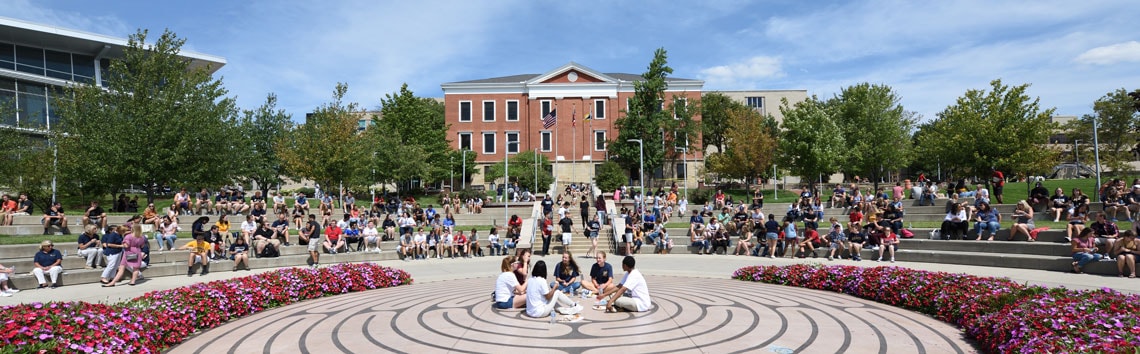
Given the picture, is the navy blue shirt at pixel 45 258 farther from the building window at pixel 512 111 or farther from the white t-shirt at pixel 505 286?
the building window at pixel 512 111

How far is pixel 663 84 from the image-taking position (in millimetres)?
57156

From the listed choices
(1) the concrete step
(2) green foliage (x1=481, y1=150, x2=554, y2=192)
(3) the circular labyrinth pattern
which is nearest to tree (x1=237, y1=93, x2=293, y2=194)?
(2) green foliage (x1=481, y1=150, x2=554, y2=192)

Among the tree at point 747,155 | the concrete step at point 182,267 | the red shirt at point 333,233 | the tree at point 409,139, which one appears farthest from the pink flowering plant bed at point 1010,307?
the tree at point 409,139

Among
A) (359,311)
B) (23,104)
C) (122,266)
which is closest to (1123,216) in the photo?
(359,311)

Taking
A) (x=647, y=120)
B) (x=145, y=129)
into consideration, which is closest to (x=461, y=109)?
(x=647, y=120)

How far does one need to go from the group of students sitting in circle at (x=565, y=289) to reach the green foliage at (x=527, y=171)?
37.0 m

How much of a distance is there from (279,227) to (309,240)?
54.5 inches

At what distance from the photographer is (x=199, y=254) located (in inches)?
656

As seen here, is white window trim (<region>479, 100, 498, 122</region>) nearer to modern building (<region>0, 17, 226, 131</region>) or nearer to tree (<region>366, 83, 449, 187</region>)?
tree (<region>366, 83, 449, 187</region>)

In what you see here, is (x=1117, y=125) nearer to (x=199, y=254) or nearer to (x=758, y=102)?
(x=758, y=102)

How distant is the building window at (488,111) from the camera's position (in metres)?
64.1

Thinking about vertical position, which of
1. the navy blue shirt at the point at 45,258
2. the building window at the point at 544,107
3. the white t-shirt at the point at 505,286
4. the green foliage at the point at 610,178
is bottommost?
the white t-shirt at the point at 505,286

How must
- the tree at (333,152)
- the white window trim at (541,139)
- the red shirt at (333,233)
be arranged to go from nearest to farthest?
the red shirt at (333,233)
the tree at (333,152)
the white window trim at (541,139)

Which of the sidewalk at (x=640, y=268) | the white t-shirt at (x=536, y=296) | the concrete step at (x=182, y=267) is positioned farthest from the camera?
the concrete step at (x=182, y=267)
